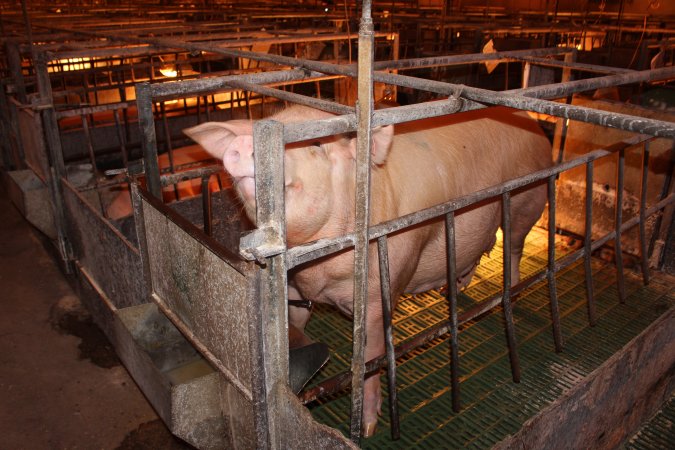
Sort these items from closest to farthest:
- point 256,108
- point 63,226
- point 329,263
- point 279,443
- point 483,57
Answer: point 279,443
point 329,263
point 483,57
point 63,226
point 256,108

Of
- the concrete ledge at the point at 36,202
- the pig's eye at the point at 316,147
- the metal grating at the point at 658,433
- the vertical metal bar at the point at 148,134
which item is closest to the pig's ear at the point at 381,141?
the pig's eye at the point at 316,147

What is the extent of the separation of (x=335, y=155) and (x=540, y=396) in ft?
6.14

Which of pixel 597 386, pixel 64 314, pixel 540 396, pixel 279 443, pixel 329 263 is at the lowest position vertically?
pixel 64 314

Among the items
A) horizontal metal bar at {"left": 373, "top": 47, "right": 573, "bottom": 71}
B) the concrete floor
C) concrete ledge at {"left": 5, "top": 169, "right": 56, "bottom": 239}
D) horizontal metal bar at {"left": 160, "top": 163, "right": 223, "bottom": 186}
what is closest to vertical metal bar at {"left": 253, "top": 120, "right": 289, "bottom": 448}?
horizontal metal bar at {"left": 160, "top": 163, "right": 223, "bottom": 186}

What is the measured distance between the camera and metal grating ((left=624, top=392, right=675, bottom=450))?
3277mm

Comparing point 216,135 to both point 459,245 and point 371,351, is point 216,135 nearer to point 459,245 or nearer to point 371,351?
point 371,351

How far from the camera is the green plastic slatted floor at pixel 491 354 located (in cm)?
307

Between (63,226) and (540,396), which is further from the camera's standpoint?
(63,226)

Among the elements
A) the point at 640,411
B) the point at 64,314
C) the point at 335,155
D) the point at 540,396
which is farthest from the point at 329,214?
the point at 64,314

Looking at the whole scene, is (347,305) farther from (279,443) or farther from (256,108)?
(256,108)

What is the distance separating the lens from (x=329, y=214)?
2.72 meters

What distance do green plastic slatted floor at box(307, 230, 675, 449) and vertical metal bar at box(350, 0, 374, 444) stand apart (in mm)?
1058

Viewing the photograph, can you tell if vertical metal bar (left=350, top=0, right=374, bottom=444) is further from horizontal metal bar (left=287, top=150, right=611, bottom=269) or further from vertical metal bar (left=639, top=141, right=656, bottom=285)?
vertical metal bar (left=639, top=141, right=656, bottom=285)

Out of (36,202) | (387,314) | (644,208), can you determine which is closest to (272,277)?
(387,314)
